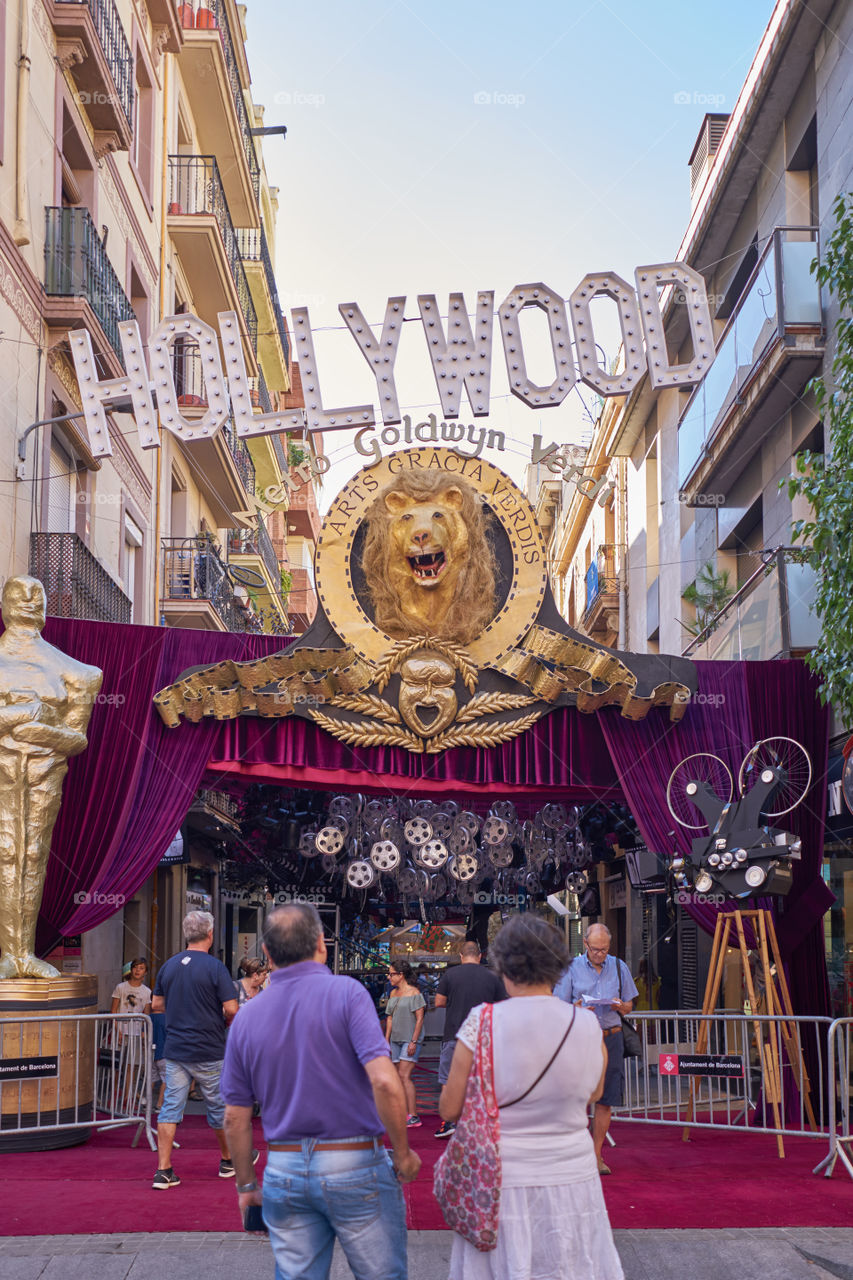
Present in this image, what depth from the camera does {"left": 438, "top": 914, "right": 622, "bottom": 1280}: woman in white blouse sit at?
177 inches

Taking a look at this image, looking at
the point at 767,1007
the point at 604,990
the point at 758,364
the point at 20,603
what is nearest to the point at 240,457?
the point at 758,364

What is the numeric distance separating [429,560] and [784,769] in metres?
3.94

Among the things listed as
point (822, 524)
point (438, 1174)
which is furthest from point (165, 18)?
point (438, 1174)

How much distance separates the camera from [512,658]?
1327 cm

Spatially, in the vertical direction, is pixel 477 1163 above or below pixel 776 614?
below

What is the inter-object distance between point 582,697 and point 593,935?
11.6ft

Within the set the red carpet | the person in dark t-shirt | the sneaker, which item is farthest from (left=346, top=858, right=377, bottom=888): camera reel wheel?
the sneaker

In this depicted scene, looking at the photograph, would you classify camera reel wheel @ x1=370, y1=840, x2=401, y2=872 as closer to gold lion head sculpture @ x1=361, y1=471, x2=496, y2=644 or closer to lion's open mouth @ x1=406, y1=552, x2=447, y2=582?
gold lion head sculpture @ x1=361, y1=471, x2=496, y2=644

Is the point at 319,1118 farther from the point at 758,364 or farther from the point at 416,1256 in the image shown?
the point at 758,364

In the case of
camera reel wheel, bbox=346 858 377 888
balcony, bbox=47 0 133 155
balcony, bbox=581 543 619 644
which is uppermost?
balcony, bbox=47 0 133 155

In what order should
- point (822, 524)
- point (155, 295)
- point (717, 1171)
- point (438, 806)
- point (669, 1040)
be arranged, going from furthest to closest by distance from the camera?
1. point (155, 295)
2. point (438, 806)
3. point (669, 1040)
4. point (822, 524)
5. point (717, 1171)

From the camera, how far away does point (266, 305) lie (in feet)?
112

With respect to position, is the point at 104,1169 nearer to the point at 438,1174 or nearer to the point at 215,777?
the point at 215,777

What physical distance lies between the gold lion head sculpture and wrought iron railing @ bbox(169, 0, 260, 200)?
14374 millimetres
